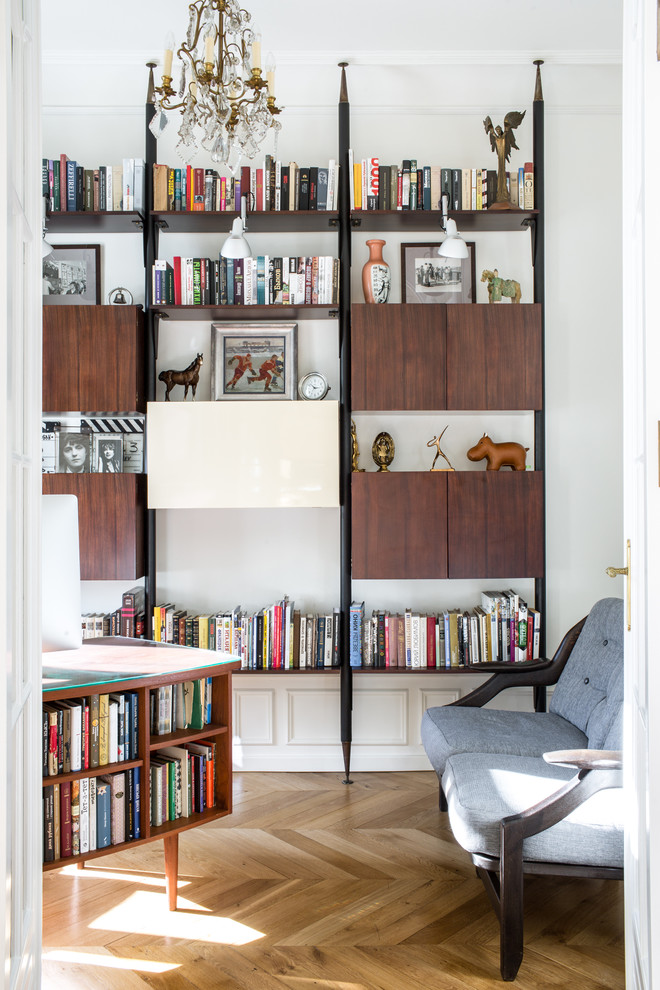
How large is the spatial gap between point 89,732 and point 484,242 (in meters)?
2.90

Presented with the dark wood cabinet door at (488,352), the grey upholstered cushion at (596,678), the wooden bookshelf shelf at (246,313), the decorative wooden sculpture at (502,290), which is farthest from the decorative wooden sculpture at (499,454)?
the wooden bookshelf shelf at (246,313)

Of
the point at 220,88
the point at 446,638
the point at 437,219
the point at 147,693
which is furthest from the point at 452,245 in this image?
the point at 147,693

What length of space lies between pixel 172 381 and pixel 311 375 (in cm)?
67

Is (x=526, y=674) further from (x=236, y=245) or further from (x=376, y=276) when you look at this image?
(x=236, y=245)

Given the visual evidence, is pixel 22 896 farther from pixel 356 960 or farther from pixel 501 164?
pixel 501 164

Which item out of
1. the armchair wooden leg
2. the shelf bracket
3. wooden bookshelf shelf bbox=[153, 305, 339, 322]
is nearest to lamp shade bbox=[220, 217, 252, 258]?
wooden bookshelf shelf bbox=[153, 305, 339, 322]

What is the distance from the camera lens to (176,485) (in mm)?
3506

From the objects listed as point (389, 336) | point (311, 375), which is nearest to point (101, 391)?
point (311, 375)

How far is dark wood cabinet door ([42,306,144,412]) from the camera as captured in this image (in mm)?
3484

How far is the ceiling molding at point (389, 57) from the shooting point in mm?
3660

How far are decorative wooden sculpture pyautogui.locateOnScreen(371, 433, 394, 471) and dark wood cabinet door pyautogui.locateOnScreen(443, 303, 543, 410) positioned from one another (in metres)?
0.34

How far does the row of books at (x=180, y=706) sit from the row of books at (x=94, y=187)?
230 centimetres

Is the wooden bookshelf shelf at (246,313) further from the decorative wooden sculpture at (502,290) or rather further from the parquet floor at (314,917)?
the parquet floor at (314,917)

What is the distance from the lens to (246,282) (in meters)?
3.54
